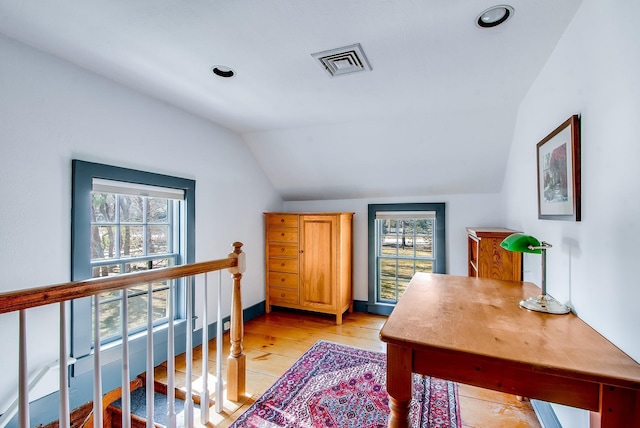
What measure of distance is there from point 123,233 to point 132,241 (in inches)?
4.0

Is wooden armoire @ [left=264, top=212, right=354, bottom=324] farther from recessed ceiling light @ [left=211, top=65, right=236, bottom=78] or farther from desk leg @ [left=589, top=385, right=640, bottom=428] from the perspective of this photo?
desk leg @ [left=589, top=385, right=640, bottom=428]

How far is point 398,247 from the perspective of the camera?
411 cm

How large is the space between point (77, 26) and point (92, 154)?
88cm

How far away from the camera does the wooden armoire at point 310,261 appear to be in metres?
3.73

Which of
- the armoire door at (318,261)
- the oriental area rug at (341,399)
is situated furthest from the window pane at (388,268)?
the oriental area rug at (341,399)

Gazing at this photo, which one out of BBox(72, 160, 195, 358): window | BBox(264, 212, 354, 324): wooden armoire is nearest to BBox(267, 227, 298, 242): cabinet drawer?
BBox(264, 212, 354, 324): wooden armoire

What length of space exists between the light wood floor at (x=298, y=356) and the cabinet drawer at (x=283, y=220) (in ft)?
3.97

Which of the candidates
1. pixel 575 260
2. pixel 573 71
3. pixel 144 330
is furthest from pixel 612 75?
pixel 144 330

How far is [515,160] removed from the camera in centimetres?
275

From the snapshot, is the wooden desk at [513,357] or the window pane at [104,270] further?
the window pane at [104,270]

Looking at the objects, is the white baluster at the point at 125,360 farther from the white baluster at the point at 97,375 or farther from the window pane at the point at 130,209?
the window pane at the point at 130,209

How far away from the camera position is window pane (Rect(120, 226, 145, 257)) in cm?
248

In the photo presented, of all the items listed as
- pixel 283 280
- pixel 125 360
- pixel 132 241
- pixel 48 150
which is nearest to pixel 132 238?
pixel 132 241

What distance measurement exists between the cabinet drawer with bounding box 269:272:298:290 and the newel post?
1.81 m
